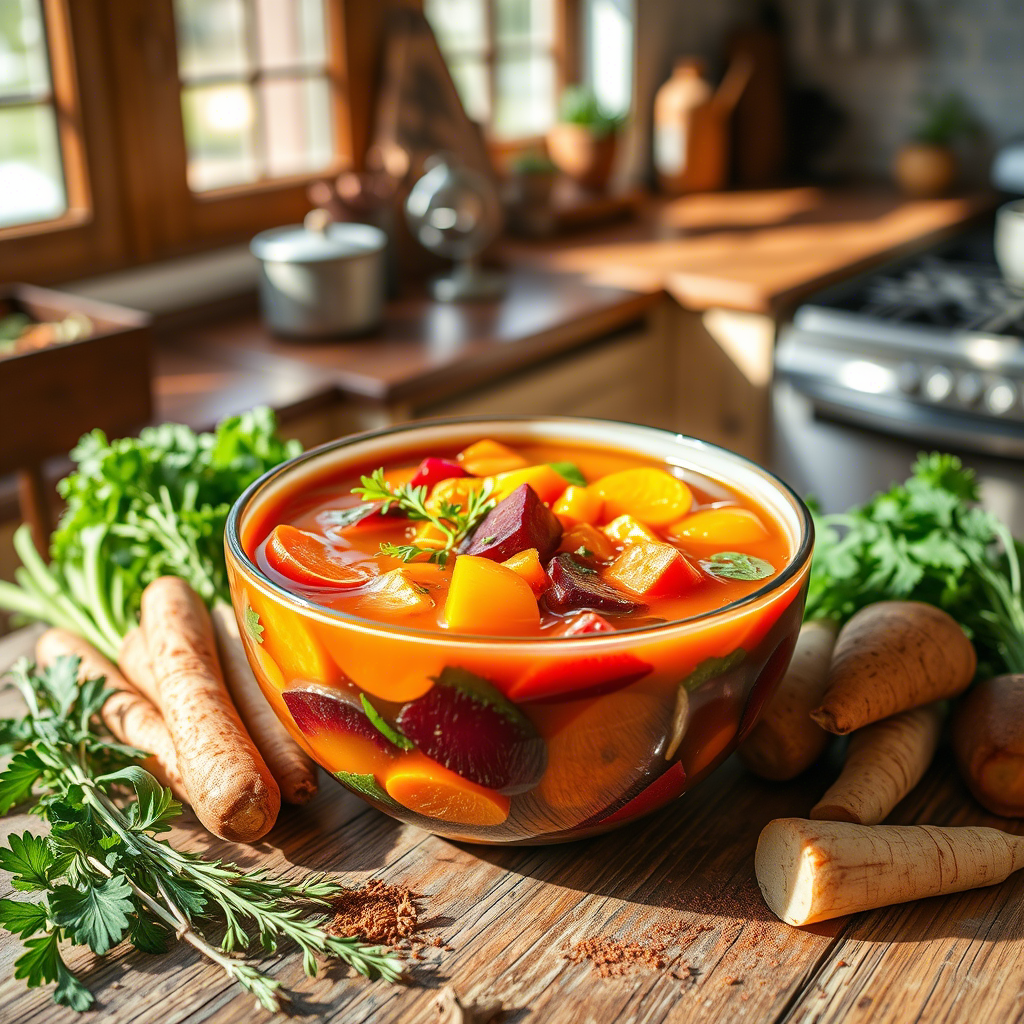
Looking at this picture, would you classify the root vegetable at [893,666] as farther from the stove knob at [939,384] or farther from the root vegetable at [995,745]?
the stove knob at [939,384]

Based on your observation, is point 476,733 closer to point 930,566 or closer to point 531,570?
point 531,570

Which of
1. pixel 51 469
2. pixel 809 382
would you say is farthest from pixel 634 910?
pixel 809 382

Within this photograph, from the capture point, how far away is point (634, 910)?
0.69 m

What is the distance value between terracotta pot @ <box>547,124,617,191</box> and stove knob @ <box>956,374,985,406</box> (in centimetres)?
155

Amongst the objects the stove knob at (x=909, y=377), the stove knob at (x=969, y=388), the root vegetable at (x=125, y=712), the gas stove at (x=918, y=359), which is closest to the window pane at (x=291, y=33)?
the gas stove at (x=918, y=359)

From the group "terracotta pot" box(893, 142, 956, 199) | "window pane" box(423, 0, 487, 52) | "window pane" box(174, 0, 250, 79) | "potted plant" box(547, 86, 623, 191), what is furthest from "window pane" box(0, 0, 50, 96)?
"terracotta pot" box(893, 142, 956, 199)

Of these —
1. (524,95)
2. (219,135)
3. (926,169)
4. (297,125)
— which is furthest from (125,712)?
(926,169)

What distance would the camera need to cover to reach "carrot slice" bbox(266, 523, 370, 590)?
0.73 metres

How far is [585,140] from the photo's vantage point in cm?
338

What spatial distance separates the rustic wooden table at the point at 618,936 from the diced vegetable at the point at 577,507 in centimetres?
22

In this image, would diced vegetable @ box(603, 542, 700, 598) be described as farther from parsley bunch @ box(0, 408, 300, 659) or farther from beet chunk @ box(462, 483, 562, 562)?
parsley bunch @ box(0, 408, 300, 659)

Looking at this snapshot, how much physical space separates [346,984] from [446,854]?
0.13 meters

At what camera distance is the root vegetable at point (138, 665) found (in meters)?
0.90

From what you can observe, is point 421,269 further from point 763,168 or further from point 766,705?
point 766,705
